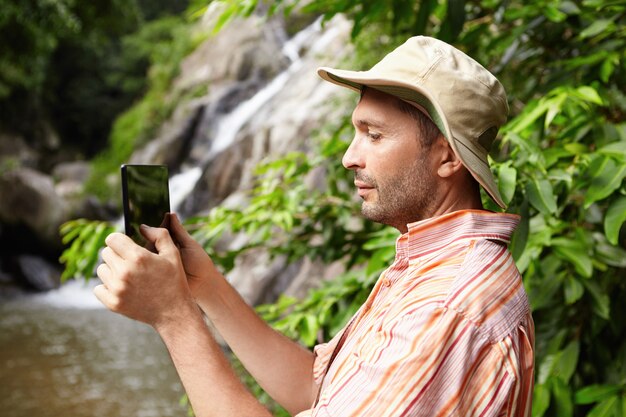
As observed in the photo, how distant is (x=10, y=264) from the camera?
14.6m

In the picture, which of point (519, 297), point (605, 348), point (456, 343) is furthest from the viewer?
point (605, 348)

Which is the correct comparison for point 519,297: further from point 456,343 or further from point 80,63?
point 80,63

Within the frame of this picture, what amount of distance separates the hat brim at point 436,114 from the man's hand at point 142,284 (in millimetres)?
495

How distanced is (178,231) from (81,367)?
7786 millimetres

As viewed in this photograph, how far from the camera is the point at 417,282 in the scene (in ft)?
3.96

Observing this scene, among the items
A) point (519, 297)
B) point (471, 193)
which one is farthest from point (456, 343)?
point (471, 193)

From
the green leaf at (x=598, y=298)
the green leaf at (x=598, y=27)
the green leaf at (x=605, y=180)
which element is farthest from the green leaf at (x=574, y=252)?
the green leaf at (x=598, y=27)

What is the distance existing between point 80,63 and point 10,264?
9836 mm

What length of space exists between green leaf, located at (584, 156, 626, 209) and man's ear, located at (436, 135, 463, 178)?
2.28ft

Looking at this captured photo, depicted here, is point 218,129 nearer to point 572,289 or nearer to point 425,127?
point 572,289

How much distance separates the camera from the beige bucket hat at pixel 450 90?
1278mm

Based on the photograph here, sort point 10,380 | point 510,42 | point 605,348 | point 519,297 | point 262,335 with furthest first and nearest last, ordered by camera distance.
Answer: point 10,380
point 510,42
point 605,348
point 262,335
point 519,297

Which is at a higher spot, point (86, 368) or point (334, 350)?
point (334, 350)

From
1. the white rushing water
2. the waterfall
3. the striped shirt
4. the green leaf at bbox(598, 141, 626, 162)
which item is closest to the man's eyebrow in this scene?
the striped shirt
